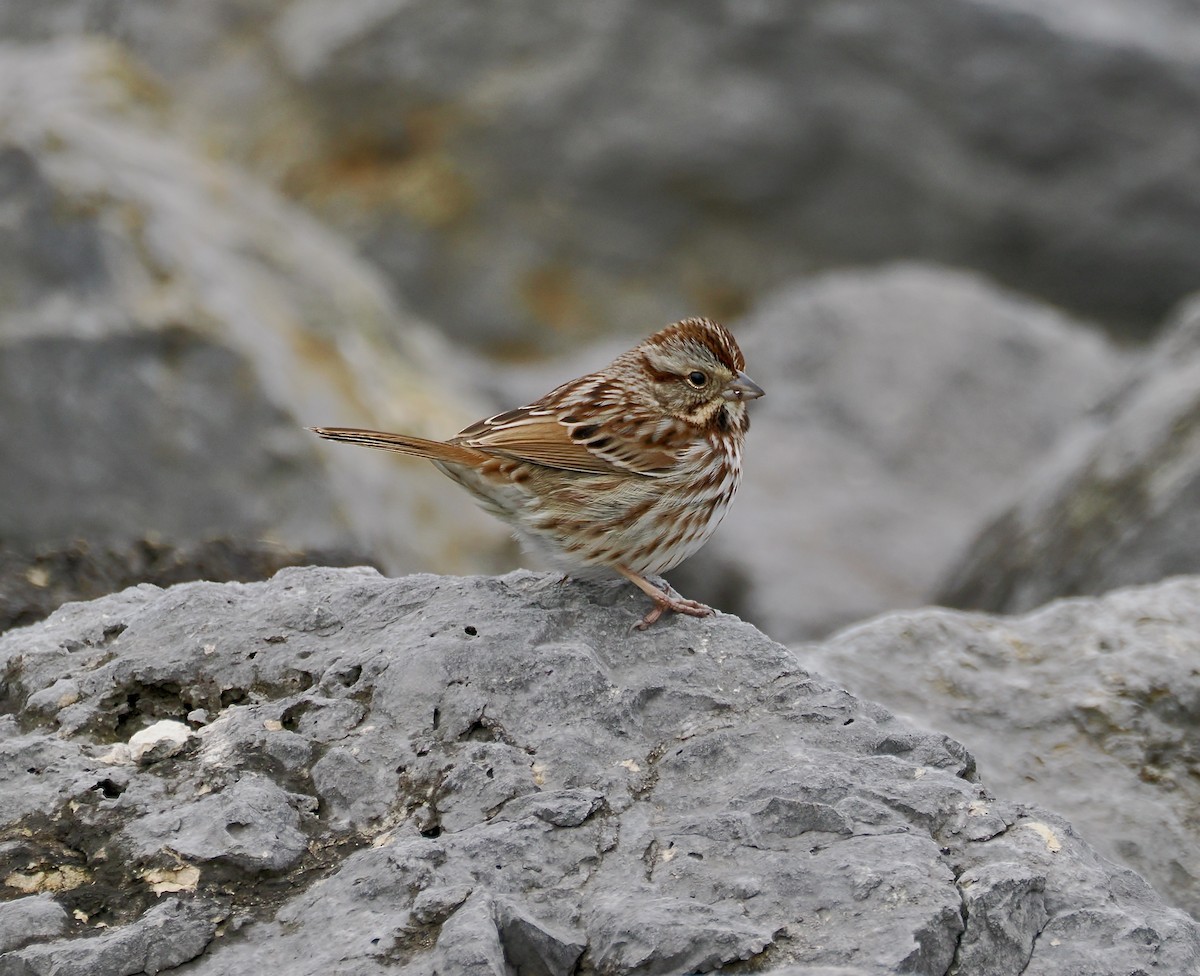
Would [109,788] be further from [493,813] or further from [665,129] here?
[665,129]

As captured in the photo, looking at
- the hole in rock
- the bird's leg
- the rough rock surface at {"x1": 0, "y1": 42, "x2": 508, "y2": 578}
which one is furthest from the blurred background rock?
the hole in rock

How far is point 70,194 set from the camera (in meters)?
8.98

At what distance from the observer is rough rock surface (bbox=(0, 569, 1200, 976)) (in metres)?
3.46

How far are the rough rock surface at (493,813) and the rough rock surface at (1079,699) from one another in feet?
2.96

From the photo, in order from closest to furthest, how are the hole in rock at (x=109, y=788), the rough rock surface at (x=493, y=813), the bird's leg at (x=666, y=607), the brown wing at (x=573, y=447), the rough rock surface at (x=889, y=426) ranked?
the rough rock surface at (x=493, y=813)
the hole in rock at (x=109, y=788)
the bird's leg at (x=666, y=607)
the brown wing at (x=573, y=447)
the rough rock surface at (x=889, y=426)

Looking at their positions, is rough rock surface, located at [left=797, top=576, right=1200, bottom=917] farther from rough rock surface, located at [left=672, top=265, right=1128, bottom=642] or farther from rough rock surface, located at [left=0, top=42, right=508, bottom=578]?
rough rock surface, located at [left=672, top=265, right=1128, bottom=642]

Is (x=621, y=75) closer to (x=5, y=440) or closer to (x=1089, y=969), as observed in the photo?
(x=5, y=440)

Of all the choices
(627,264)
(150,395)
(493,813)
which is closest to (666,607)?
(493,813)

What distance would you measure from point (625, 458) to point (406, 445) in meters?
0.74

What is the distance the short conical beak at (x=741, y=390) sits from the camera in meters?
5.42

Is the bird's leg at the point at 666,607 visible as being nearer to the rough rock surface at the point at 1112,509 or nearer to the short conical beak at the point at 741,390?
the short conical beak at the point at 741,390

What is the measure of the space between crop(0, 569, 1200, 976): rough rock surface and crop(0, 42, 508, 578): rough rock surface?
3.97 metres

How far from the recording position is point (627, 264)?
550 inches

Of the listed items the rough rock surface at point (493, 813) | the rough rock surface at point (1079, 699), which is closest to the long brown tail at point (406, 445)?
the rough rock surface at point (493, 813)
